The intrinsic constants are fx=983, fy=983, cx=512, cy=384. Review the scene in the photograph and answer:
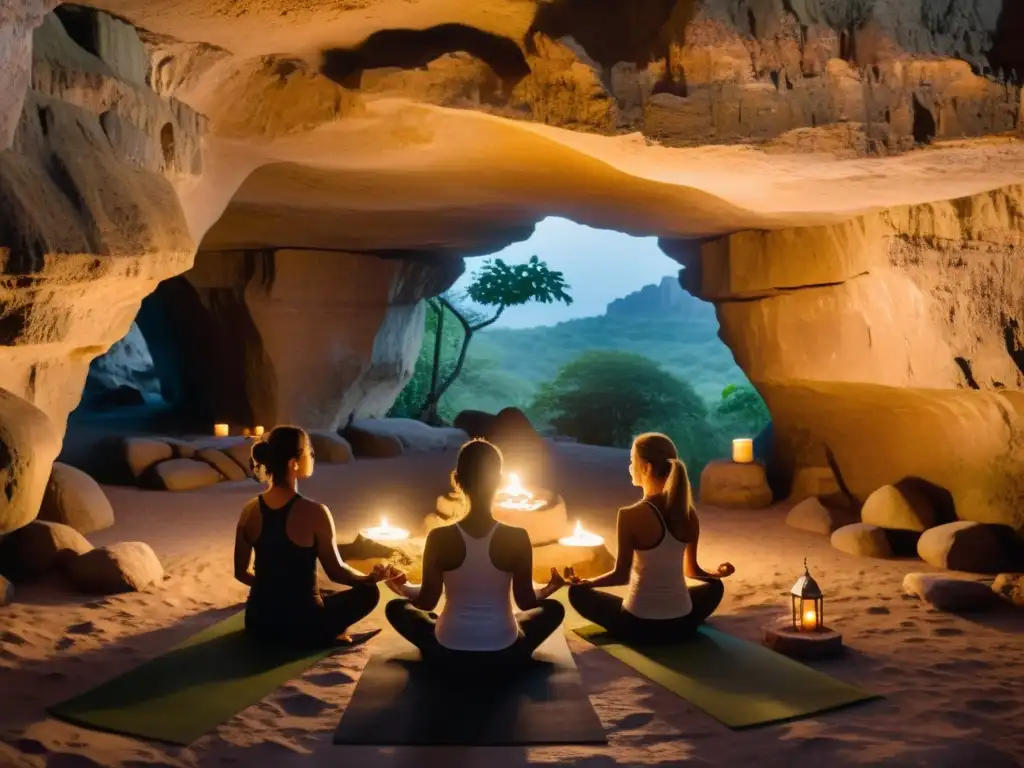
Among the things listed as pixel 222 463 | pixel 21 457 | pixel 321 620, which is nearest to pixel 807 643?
pixel 321 620

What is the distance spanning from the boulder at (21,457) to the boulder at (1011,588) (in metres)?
4.97

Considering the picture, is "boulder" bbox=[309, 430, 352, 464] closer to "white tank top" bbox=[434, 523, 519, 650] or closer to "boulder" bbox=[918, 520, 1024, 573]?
"boulder" bbox=[918, 520, 1024, 573]

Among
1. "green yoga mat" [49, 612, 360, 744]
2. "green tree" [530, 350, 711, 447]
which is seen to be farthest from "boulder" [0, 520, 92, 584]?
"green tree" [530, 350, 711, 447]

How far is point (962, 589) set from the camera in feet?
17.3

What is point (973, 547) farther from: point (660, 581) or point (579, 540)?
point (660, 581)

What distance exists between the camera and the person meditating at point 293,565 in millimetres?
4398

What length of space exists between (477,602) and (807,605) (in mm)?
1738

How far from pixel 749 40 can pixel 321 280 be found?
27.0ft

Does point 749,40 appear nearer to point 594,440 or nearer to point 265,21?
point 265,21

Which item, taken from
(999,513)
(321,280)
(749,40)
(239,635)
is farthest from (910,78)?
(321,280)

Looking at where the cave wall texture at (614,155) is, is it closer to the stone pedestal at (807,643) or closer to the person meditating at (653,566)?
the person meditating at (653,566)

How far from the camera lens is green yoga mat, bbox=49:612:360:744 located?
356 centimetres

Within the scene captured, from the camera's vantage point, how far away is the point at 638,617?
4531 millimetres

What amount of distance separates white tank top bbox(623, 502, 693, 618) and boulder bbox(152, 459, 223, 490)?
20.1 ft
